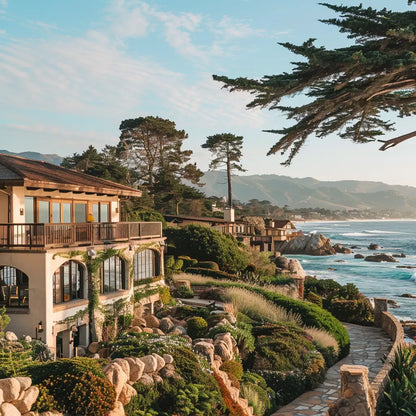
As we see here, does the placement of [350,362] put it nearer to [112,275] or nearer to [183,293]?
[183,293]

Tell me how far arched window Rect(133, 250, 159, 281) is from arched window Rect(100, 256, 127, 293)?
5.47 feet

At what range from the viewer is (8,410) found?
768cm

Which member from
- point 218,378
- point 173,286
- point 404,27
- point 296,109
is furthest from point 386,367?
point 173,286

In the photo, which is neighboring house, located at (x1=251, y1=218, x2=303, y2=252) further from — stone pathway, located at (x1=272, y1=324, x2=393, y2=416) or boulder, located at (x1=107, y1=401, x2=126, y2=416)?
boulder, located at (x1=107, y1=401, x2=126, y2=416)

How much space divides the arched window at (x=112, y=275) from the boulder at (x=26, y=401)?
10.5 metres

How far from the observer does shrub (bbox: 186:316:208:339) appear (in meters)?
16.6

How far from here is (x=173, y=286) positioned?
83.9 ft

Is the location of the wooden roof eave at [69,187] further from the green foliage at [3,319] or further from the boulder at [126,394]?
the boulder at [126,394]

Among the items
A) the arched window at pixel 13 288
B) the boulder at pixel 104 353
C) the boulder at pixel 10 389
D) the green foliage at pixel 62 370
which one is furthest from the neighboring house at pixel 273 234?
the boulder at pixel 10 389

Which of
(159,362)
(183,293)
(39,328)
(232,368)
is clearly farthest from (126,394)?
(183,293)

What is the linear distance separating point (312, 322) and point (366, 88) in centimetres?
1303

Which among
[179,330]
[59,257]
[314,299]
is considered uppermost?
[59,257]

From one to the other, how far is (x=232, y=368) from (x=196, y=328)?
3.49m

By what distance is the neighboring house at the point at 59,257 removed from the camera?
15.4 metres
